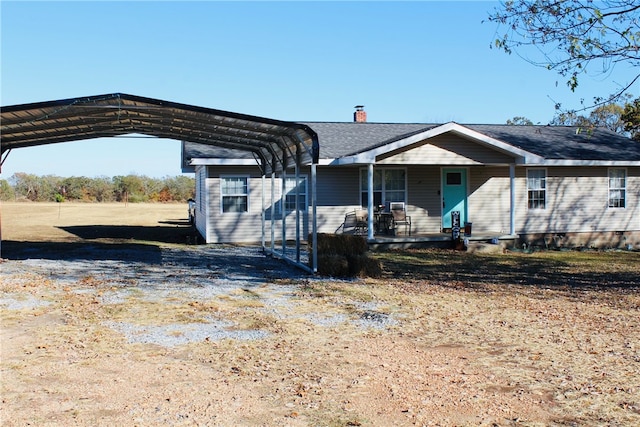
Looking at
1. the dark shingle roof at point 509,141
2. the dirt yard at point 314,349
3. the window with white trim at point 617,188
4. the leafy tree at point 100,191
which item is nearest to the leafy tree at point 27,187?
the leafy tree at point 100,191

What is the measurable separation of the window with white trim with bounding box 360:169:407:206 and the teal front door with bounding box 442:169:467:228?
1.36m

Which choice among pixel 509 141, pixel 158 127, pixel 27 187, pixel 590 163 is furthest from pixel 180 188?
pixel 158 127

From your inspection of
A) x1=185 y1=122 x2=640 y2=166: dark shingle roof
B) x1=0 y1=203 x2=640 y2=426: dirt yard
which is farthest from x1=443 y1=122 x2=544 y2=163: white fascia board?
x1=0 y1=203 x2=640 y2=426: dirt yard

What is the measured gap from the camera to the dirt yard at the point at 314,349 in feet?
14.9

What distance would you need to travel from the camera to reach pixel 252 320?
765cm

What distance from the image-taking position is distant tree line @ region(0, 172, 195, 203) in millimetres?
56344

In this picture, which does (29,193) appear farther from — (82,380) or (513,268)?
(82,380)

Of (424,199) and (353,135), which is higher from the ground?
(353,135)

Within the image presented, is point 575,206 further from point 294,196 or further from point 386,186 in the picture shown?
point 294,196

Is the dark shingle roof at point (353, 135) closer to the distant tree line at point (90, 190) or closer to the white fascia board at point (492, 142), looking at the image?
the white fascia board at point (492, 142)

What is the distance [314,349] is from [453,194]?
45.4 feet

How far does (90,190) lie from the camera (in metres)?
56.6

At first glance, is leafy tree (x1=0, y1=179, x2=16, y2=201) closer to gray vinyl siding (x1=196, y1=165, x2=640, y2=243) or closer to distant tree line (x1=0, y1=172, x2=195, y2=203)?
distant tree line (x1=0, y1=172, x2=195, y2=203)

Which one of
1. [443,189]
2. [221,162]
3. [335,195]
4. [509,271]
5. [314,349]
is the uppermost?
[221,162]
